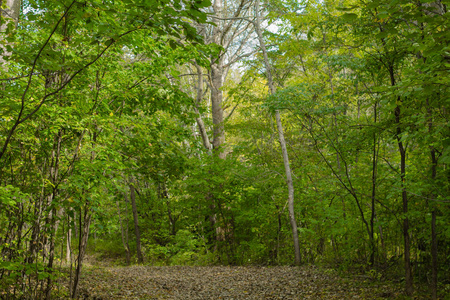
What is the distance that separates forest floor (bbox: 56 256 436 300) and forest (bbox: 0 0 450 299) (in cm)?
37

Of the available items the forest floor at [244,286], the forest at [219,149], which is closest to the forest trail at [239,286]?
the forest floor at [244,286]

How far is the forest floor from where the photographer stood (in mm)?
4861

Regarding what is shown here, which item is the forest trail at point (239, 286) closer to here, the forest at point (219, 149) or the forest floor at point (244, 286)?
the forest floor at point (244, 286)

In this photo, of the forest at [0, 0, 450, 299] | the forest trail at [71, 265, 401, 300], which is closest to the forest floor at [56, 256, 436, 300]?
the forest trail at [71, 265, 401, 300]

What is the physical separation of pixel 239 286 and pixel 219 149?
4.50 metres

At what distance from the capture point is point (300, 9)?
8070 millimetres

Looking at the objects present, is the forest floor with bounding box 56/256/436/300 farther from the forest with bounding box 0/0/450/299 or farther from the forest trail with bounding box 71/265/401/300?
the forest with bounding box 0/0/450/299

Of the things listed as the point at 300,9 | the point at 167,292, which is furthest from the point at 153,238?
the point at 300,9

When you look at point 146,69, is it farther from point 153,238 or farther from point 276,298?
point 153,238

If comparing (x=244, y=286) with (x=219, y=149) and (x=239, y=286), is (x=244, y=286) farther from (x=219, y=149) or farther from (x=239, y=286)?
(x=219, y=149)

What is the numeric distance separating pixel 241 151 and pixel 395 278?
6007 mm

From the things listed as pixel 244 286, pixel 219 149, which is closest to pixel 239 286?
pixel 244 286

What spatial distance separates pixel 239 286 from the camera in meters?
6.50

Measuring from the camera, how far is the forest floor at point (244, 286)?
4.86 metres
